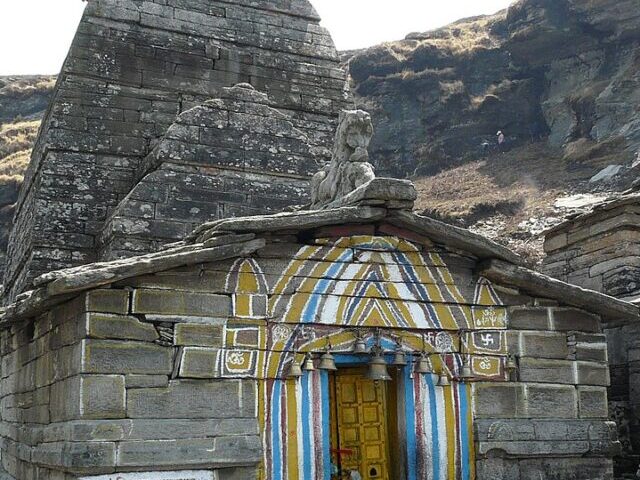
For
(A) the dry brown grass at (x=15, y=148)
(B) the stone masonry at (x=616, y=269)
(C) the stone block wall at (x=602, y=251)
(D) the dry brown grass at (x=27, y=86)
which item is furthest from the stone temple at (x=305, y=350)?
(D) the dry brown grass at (x=27, y=86)

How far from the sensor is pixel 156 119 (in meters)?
12.4

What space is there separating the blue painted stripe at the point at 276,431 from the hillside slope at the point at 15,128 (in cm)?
2095

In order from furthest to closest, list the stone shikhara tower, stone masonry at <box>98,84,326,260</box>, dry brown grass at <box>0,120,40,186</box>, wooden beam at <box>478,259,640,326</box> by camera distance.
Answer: dry brown grass at <box>0,120,40,186</box>
the stone shikhara tower
stone masonry at <box>98,84,326,260</box>
wooden beam at <box>478,259,640,326</box>

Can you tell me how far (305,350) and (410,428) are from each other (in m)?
1.30

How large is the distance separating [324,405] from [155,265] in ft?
6.79

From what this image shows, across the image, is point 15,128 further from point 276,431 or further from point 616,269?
point 276,431

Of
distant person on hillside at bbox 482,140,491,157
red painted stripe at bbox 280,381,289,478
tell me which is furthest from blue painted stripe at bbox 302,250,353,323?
distant person on hillside at bbox 482,140,491,157

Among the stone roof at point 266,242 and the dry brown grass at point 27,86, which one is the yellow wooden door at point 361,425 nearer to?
the stone roof at point 266,242

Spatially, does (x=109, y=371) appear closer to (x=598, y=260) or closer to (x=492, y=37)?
(x=598, y=260)

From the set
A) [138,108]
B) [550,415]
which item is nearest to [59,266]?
[138,108]

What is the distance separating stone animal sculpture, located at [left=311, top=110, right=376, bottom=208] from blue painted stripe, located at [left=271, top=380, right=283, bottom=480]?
2.51 m

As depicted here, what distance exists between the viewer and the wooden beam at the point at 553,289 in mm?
8133

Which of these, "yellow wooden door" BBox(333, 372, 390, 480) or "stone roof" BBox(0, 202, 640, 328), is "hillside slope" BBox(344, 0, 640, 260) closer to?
"stone roof" BBox(0, 202, 640, 328)

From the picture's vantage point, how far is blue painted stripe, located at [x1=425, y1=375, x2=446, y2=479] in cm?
792
